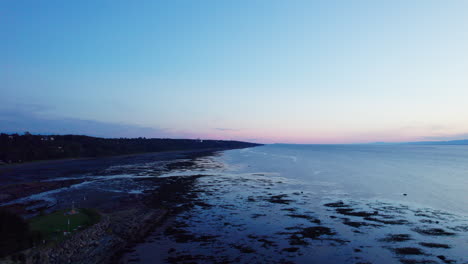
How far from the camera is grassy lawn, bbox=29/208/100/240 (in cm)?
1853

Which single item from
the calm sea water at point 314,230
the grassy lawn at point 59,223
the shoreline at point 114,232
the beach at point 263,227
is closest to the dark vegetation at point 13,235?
the shoreline at point 114,232

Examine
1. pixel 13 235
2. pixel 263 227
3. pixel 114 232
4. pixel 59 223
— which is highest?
Answer: pixel 13 235

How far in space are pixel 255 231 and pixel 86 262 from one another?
13296 millimetres

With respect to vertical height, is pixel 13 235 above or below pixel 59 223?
above

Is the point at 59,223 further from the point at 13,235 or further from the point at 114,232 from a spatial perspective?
the point at 13,235

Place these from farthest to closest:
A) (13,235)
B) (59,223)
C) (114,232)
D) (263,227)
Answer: (263,227)
(114,232)
(59,223)
(13,235)

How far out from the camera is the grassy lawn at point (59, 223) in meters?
18.5

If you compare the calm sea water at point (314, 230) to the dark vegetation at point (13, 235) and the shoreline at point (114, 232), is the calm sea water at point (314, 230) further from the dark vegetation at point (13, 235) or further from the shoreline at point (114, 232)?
the dark vegetation at point (13, 235)

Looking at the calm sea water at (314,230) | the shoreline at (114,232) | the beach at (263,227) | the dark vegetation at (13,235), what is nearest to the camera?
the dark vegetation at (13,235)

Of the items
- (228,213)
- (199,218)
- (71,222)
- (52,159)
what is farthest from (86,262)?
(52,159)

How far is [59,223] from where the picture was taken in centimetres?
2098

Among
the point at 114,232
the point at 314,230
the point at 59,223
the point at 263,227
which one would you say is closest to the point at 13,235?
the point at 59,223

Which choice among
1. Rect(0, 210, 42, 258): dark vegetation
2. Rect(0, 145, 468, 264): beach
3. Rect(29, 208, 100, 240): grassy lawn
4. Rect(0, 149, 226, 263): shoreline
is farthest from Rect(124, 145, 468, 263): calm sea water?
Rect(0, 210, 42, 258): dark vegetation

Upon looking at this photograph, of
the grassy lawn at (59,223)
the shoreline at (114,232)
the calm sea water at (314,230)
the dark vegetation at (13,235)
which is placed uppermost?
the dark vegetation at (13,235)
